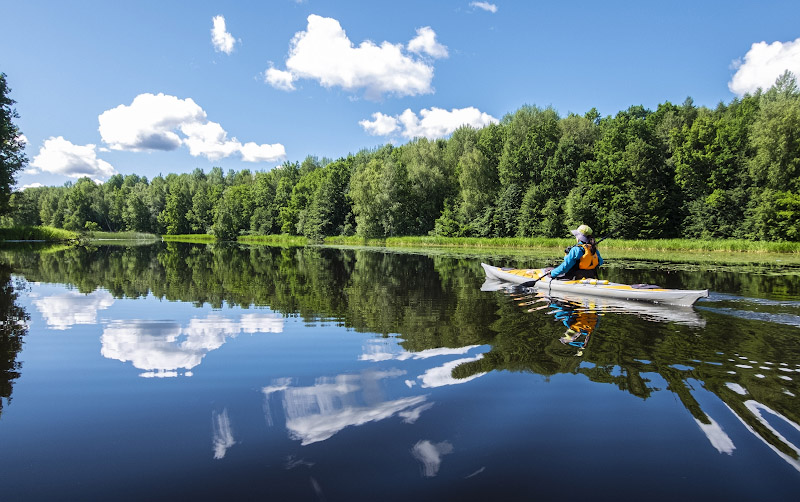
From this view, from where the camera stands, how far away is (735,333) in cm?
801

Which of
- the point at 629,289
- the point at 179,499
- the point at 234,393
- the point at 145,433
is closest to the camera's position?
the point at 179,499

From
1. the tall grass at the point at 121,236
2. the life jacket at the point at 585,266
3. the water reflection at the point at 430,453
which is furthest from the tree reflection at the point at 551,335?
the tall grass at the point at 121,236

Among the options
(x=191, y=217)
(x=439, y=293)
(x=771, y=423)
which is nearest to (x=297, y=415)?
(x=771, y=423)

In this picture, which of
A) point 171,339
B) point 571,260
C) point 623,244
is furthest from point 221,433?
point 623,244

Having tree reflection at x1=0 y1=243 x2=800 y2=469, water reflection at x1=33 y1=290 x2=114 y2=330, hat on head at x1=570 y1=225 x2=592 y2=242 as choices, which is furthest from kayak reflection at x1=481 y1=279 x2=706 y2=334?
water reflection at x1=33 y1=290 x2=114 y2=330

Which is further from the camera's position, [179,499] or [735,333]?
[735,333]

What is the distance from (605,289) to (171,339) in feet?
34.7

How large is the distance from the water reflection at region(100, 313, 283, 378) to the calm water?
0.18ft

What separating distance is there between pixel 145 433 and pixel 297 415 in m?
1.39

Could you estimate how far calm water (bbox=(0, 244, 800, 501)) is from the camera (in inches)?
130

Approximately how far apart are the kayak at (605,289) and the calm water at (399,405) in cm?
86

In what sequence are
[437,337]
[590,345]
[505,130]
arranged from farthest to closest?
[505,130] < [437,337] < [590,345]

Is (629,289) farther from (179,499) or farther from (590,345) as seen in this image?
(179,499)

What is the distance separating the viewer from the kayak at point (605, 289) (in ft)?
34.6
